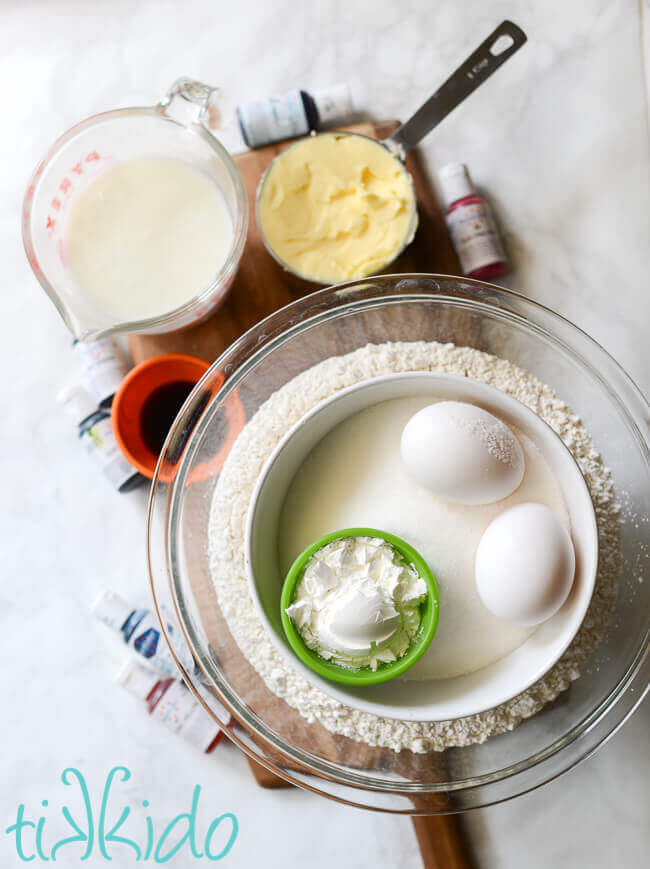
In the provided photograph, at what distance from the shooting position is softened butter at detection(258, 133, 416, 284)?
31.8 inches

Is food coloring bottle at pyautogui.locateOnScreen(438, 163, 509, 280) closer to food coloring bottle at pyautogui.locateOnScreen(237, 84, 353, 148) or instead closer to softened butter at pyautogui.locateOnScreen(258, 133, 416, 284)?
softened butter at pyautogui.locateOnScreen(258, 133, 416, 284)

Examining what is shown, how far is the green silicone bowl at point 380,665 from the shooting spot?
574 mm

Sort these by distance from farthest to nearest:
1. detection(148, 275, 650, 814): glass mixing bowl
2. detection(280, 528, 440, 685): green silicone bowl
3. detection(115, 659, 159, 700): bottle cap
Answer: detection(115, 659, 159, 700): bottle cap → detection(148, 275, 650, 814): glass mixing bowl → detection(280, 528, 440, 685): green silicone bowl

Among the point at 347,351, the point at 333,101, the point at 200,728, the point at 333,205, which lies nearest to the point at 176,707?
the point at 200,728

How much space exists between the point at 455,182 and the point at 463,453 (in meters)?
0.42

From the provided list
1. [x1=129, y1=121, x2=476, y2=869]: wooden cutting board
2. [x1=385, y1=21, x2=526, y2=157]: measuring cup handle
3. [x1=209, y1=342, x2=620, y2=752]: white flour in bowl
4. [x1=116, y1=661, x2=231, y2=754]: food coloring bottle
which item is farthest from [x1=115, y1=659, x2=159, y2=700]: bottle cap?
[x1=385, y1=21, x2=526, y2=157]: measuring cup handle

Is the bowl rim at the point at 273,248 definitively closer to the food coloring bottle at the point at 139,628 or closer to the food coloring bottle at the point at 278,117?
the food coloring bottle at the point at 278,117

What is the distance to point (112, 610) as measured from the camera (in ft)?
2.91

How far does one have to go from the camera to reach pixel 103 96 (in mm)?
947

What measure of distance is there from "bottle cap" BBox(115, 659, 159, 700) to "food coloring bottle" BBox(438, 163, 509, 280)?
0.65m

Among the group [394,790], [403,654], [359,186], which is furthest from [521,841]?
[359,186]

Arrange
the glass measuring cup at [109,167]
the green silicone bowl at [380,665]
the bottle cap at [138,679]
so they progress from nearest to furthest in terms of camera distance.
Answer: the green silicone bowl at [380,665]
the glass measuring cup at [109,167]
the bottle cap at [138,679]

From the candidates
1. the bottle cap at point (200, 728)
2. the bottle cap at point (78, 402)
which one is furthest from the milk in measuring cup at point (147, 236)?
the bottle cap at point (200, 728)

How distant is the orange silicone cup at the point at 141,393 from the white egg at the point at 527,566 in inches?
16.1
